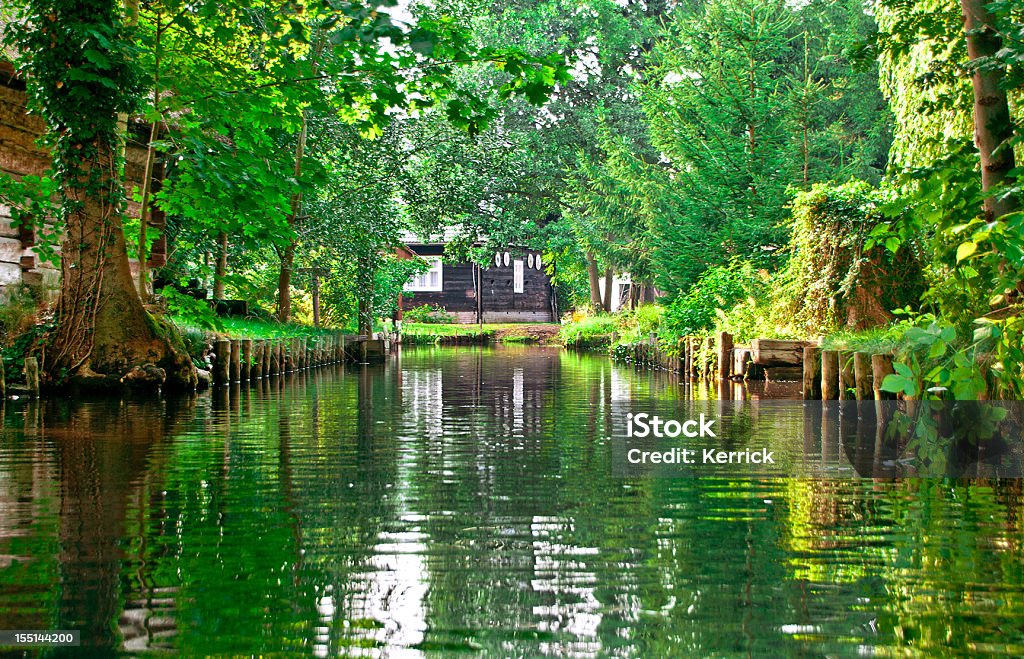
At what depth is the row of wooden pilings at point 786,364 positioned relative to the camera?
1166 cm

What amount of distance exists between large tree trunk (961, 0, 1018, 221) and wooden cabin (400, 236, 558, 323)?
4767 centimetres

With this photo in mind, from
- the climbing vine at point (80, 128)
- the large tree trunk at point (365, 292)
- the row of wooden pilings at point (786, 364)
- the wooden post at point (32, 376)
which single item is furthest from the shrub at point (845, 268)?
the large tree trunk at point (365, 292)

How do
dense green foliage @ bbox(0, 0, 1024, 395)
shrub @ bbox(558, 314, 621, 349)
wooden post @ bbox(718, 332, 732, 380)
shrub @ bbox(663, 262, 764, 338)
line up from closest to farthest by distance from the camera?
dense green foliage @ bbox(0, 0, 1024, 395)
wooden post @ bbox(718, 332, 732, 380)
shrub @ bbox(663, 262, 764, 338)
shrub @ bbox(558, 314, 621, 349)

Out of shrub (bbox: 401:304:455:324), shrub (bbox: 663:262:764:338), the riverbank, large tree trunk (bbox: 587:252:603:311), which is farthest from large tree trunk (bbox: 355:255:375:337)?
shrub (bbox: 401:304:455:324)

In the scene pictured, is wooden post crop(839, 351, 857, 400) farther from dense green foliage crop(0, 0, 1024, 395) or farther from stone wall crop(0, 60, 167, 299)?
stone wall crop(0, 60, 167, 299)

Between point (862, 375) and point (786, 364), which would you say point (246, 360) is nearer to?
point (786, 364)

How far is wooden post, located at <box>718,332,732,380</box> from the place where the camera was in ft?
63.6

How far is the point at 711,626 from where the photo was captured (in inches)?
144

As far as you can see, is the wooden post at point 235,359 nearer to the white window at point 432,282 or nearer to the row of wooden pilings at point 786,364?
the row of wooden pilings at point 786,364

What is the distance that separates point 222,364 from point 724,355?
9.26 meters

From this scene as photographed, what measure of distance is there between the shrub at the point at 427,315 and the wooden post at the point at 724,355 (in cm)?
3463

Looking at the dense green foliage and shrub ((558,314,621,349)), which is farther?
shrub ((558,314,621,349))

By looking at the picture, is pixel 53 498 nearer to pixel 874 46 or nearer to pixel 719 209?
pixel 874 46

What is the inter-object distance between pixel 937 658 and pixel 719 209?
22593 millimetres
